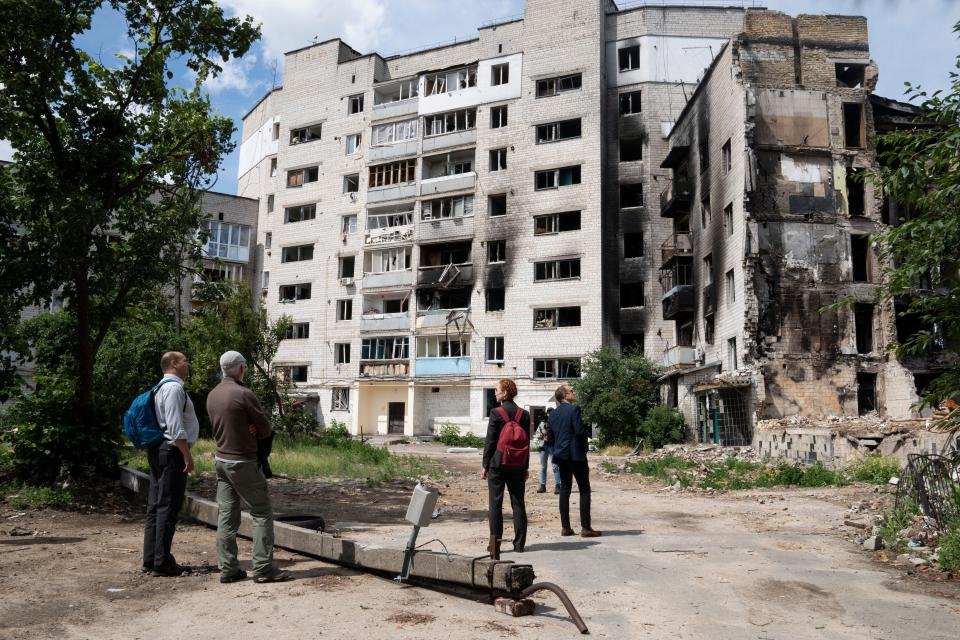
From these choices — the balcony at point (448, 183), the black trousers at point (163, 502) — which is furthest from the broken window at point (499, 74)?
the black trousers at point (163, 502)

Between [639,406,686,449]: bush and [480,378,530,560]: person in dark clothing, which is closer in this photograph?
[480,378,530,560]: person in dark clothing

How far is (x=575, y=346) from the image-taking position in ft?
123

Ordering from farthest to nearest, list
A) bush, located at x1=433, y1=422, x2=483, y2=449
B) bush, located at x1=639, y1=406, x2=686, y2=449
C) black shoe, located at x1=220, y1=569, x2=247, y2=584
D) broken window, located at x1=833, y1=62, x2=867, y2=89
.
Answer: bush, located at x1=433, y1=422, x2=483, y2=449, broken window, located at x1=833, y1=62, x2=867, y2=89, bush, located at x1=639, y1=406, x2=686, y2=449, black shoe, located at x1=220, y1=569, x2=247, y2=584

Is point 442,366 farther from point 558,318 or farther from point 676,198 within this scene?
point 676,198

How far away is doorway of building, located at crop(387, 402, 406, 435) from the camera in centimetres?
4266

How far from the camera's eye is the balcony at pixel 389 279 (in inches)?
1672

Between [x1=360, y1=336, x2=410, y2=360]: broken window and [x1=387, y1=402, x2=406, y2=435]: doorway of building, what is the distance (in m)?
2.89

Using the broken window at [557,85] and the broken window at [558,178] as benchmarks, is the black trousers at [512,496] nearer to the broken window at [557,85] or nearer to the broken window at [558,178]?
the broken window at [558,178]

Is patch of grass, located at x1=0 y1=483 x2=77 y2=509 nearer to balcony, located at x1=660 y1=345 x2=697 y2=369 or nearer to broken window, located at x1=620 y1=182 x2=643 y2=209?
balcony, located at x1=660 y1=345 x2=697 y2=369

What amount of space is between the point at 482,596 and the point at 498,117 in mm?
38945

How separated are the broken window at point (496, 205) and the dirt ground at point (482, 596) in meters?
31.7

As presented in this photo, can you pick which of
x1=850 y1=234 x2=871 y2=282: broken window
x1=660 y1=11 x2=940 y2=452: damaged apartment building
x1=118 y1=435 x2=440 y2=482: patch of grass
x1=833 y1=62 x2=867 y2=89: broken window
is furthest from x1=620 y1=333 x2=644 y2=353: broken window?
x1=118 y1=435 x2=440 y2=482: patch of grass

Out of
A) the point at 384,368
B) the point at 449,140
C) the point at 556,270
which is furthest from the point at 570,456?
the point at 449,140

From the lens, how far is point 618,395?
30.9m
